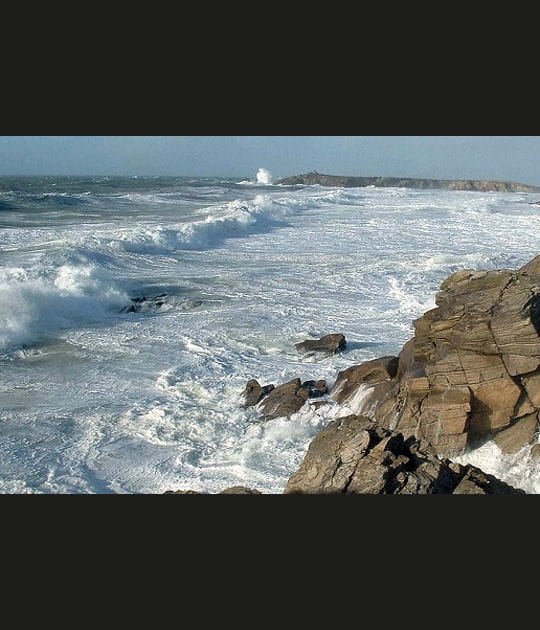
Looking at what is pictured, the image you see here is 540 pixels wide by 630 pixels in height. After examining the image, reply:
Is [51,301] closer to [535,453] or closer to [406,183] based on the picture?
[535,453]

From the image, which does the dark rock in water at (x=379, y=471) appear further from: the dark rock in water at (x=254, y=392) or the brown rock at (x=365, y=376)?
the dark rock in water at (x=254, y=392)

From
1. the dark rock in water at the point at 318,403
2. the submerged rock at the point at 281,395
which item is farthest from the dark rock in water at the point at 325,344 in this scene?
the dark rock in water at the point at 318,403

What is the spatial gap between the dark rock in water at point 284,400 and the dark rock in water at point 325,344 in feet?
6.28

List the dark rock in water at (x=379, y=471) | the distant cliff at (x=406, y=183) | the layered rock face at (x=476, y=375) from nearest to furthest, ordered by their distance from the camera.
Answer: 1. the dark rock in water at (x=379, y=471)
2. the layered rock face at (x=476, y=375)
3. the distant cliff at (x=406, y=183)

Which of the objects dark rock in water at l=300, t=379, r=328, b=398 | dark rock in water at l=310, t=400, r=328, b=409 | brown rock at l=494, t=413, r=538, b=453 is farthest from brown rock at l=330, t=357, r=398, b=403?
brown rock at l=494, t=413, r=538, b=453

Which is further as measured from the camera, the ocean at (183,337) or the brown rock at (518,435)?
the ocean at (183,337)

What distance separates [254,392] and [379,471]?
4.19 meters

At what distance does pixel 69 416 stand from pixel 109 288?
7.99m

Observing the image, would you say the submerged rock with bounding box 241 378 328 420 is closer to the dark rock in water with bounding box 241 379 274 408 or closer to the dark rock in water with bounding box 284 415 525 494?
the dark rock in water with bounding box 241 379 274 408

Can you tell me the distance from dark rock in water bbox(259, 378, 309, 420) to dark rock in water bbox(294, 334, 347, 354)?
1915 millimetres

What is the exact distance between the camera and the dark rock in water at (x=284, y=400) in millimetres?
8734

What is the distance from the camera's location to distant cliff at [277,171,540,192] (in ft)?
299

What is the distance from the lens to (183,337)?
1248 centimetres

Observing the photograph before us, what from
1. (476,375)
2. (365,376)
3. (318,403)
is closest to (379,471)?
(476,375)
